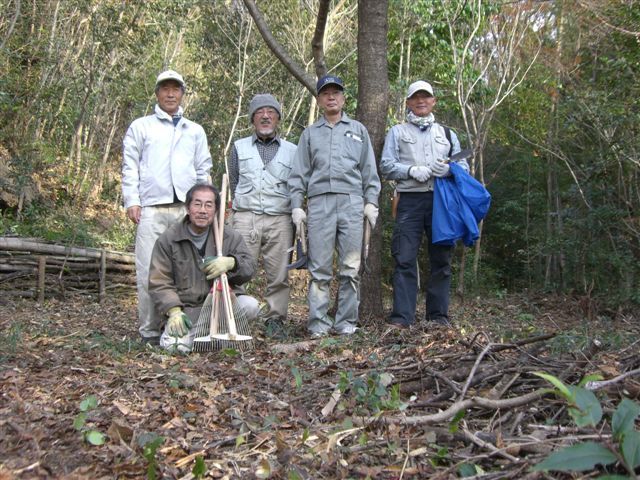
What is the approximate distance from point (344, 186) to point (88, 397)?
267 centimetres

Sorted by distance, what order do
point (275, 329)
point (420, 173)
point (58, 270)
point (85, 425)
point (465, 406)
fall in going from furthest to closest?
point (58, 270) < point (420, 173) < point (275, 329) < point (85, 425) < point (465, 406)

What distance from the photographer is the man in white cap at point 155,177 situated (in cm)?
505

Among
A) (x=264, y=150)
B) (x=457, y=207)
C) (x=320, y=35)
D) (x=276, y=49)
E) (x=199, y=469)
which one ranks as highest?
(x=320, y=35)

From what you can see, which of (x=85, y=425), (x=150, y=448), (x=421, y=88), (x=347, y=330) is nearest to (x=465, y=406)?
(x=150, y=448)

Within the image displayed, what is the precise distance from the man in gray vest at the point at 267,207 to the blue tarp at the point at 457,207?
3.84 feet

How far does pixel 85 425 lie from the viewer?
2.75 metres

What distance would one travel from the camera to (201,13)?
1670 centimetres

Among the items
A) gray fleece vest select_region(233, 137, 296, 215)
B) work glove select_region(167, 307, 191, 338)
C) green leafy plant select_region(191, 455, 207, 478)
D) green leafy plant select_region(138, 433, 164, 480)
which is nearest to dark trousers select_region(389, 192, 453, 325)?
gray fleece vest select_region(233, 137, 296, 215)

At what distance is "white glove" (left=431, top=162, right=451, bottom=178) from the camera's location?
5.29 m

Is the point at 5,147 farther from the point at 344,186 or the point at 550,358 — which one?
the point at 550,358

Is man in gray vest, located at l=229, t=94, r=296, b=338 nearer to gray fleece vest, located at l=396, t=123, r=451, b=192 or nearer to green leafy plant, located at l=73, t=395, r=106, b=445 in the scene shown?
gray fleece vest, located at l=396, t=123, r=451, b=192

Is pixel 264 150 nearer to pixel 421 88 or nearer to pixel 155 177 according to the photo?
pixel 155 177

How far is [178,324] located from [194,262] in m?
0.52

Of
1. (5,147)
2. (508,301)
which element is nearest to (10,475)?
(508,301)
